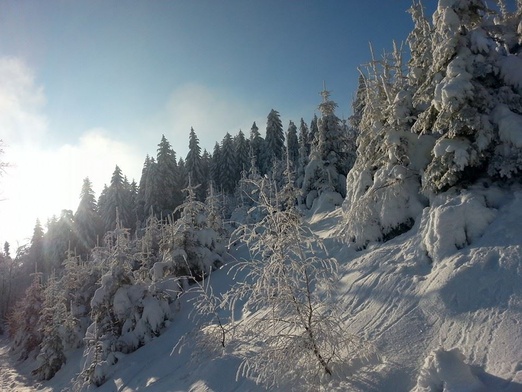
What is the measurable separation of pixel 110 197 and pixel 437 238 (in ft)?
166

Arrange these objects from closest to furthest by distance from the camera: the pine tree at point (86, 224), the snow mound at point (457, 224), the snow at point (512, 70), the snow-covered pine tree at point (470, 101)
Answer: the snow mound at point (457, 224), the snow-covered pine tree at point (470, 101), the snow at point (512, 70), the pine tree at point (86, 224)

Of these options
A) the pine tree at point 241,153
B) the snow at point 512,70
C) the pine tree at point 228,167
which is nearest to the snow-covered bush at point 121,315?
the snow at point 512,70

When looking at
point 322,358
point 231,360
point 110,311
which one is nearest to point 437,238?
point 322,358

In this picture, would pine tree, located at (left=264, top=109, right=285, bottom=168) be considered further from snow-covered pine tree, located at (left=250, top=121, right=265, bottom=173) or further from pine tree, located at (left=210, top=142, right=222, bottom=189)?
pine tree, located at (left=210, top=142, right=222, bottom=189)

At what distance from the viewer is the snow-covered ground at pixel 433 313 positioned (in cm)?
525

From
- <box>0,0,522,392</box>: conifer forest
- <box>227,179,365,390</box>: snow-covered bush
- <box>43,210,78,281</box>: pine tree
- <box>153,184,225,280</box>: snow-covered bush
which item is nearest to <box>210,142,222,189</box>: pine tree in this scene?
<box>43,210,78,281</box>: pine tree

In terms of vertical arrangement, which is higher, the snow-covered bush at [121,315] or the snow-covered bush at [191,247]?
the snow-covered bush at [191,247]

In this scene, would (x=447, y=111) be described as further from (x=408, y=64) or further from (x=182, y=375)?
(x=182, y=375)

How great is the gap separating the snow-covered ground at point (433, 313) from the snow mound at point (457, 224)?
0.03 metres

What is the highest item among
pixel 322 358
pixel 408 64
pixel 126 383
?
pixel 408 64

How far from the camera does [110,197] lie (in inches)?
2016

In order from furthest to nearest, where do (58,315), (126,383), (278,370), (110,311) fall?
1. (58,315)
2. (110,311)
3. (126,383)
4. (278,370)

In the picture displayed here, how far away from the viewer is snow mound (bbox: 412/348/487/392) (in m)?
4.81

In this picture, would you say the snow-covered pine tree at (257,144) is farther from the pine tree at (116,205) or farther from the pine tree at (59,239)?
the pine tree at (59,239)
